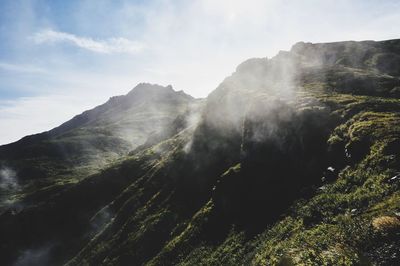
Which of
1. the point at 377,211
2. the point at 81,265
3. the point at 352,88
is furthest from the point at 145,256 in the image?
the point at 352,88

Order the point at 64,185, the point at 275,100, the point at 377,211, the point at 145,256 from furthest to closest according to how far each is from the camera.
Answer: the point at 64,185 → the point at 275,100 → the point at 145,256 → the point at 377,211

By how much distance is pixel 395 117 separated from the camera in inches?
2527

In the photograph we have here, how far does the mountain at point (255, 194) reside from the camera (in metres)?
42.2

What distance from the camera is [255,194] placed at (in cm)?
7519

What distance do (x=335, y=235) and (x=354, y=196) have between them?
10.9 metres

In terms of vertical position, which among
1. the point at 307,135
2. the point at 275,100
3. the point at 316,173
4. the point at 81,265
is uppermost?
the point at 275,100

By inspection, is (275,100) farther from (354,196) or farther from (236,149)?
(354,196)

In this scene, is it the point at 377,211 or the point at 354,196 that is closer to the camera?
the point at 377,211

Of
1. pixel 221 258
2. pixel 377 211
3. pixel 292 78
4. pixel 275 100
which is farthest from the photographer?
pixel 292 78

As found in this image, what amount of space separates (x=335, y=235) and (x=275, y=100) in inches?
2529

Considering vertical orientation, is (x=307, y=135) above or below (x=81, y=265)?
above

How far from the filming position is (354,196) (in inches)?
1820

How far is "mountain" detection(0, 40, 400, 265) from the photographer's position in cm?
4222

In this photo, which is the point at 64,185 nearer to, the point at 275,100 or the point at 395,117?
the point at 275,100
